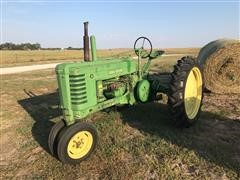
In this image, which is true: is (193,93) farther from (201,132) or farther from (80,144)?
(80,144)

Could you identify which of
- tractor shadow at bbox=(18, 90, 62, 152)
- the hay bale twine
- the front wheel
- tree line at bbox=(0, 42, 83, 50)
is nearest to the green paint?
the front wheel

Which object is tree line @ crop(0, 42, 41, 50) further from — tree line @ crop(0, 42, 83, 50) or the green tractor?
the green tractor

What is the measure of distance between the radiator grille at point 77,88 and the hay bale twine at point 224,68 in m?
4.62

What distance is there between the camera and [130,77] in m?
6.27

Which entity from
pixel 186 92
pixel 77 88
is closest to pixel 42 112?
pixel 77 88

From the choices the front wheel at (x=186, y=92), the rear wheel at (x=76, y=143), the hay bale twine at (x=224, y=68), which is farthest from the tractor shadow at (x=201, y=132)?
the hay bale twine at (x=224, y=68)

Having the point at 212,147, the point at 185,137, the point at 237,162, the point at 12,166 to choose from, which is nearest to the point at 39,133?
the point at 12,166

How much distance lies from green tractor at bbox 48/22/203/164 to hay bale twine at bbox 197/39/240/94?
220 centimetres

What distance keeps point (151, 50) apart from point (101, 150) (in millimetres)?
2365

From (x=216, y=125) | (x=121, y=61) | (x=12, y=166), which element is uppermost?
(x=121, y=61)

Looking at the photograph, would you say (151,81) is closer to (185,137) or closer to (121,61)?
(121,61)

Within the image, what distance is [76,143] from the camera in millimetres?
5000

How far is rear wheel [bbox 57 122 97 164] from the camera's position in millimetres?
4805

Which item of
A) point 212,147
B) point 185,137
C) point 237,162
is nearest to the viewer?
point 237,162
